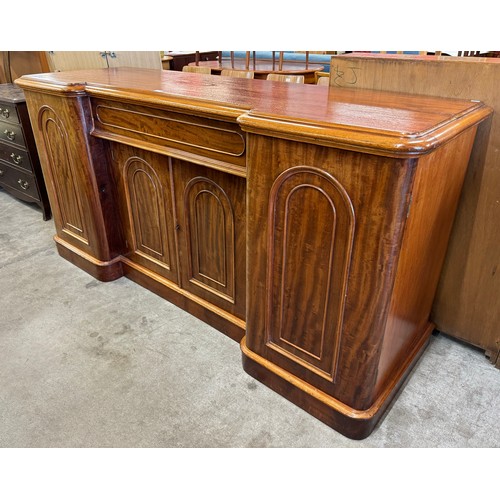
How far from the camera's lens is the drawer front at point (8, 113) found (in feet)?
8.85

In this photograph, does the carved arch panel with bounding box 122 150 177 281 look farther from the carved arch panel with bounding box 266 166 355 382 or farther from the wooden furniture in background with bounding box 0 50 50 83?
the wooden furniture in background with bounding box 0 50 50 83

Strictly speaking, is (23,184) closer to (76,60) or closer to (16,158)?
(16,158)

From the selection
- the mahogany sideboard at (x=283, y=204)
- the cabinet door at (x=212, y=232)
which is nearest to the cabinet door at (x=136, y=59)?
the mahogany sideboard at (x=283, y=204)

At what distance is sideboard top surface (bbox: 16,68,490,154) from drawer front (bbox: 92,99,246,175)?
55mm

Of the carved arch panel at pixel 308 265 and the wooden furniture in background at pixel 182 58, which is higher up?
the wooden furniture in background at pixel 182 58

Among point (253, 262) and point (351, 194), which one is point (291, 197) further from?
point (253, 262)

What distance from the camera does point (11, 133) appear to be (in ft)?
9.30

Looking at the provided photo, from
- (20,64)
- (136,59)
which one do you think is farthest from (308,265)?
(20,64)

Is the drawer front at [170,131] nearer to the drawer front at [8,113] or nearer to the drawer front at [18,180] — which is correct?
the drawer front at [8,113]

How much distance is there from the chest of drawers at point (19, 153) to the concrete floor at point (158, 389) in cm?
98

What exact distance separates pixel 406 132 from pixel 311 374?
2.86 feet

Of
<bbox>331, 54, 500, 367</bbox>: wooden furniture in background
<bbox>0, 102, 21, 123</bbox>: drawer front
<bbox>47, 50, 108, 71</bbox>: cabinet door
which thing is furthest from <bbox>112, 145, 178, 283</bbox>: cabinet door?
<bbox>47, 50, 108, 71</bbox>: cabinet door

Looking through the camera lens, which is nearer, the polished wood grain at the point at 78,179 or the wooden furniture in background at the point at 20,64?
the polished wood grain at the point at 78,179

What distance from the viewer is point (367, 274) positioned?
45.7 inches
